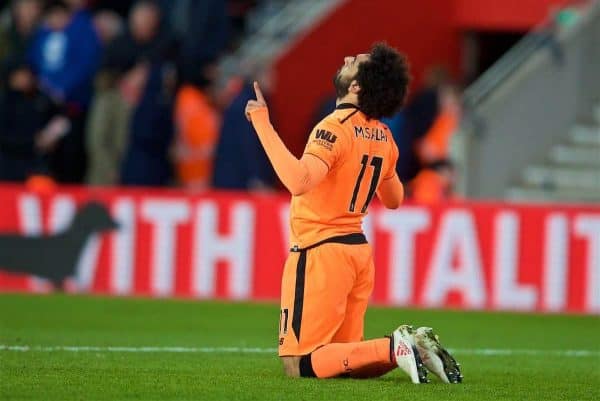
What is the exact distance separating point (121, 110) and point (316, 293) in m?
10.3

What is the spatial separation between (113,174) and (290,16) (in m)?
4.81

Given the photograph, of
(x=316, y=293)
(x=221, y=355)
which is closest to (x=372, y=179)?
(x=316, y=293)

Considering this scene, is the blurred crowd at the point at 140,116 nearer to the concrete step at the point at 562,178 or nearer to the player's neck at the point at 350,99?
the concrete step at the point at 562,178

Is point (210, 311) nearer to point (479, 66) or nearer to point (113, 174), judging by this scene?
point (113, 174)

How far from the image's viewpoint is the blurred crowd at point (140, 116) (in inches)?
733

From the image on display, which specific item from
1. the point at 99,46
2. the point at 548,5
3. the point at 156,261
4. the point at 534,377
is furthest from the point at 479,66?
the point at 534,377

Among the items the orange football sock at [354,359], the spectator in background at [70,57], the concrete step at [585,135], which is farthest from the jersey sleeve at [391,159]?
the concrete step at [585,135]

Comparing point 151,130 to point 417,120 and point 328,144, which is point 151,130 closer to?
point 417,120

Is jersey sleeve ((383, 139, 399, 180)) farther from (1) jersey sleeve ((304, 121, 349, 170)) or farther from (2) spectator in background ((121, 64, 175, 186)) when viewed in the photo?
(2) spectator in background ((121, 64, 175, 186))

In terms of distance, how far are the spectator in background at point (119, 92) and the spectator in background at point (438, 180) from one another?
140 inches

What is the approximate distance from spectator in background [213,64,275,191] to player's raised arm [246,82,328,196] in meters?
9.67

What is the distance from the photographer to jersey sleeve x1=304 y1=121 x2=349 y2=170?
901 cm

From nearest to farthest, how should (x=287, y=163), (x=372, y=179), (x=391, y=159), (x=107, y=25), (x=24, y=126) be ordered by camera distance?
(x=287, y=163)
(x=372, y=179)
(x=391, y=159)
(x=24, y=126)
(x=107, y=25)

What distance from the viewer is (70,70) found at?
19.5 m
